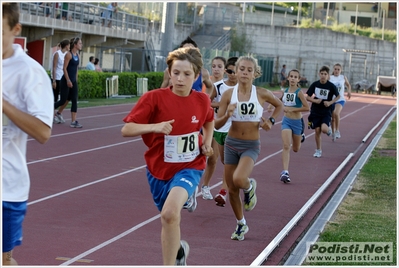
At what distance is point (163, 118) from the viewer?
632 cm

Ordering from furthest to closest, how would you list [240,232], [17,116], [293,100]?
[293,100]
[240,232]
[17,116]

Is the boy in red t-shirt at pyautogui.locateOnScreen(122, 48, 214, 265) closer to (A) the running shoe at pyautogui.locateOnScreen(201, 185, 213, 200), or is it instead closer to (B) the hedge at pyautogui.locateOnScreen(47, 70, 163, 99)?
(A) the running shoe at pyautogui.locateOnScreen(201, 185, 213, 200)

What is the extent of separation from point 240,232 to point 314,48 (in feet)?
178

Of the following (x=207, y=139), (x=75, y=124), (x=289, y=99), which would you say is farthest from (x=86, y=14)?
(x=207, y=139)

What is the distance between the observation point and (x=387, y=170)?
47.1 feet

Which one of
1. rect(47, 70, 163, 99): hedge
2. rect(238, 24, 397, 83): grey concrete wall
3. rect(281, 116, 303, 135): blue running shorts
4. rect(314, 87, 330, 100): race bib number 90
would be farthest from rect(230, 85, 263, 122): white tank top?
rect(238, 24, 397, 83): grey concrete wall

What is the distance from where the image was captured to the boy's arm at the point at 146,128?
235 inches

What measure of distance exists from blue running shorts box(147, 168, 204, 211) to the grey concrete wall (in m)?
54.5

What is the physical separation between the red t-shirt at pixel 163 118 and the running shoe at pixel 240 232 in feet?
5.89

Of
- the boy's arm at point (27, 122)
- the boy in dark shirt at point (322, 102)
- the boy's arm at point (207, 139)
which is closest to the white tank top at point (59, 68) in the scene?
the boy in dark shirt at point (322, 102)

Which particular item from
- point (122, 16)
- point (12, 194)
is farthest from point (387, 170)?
point (122, 16)

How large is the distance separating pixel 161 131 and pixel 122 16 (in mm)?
38027

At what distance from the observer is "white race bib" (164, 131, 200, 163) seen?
20.6ft

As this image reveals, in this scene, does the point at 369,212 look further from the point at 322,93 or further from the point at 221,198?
the point at 322,93
